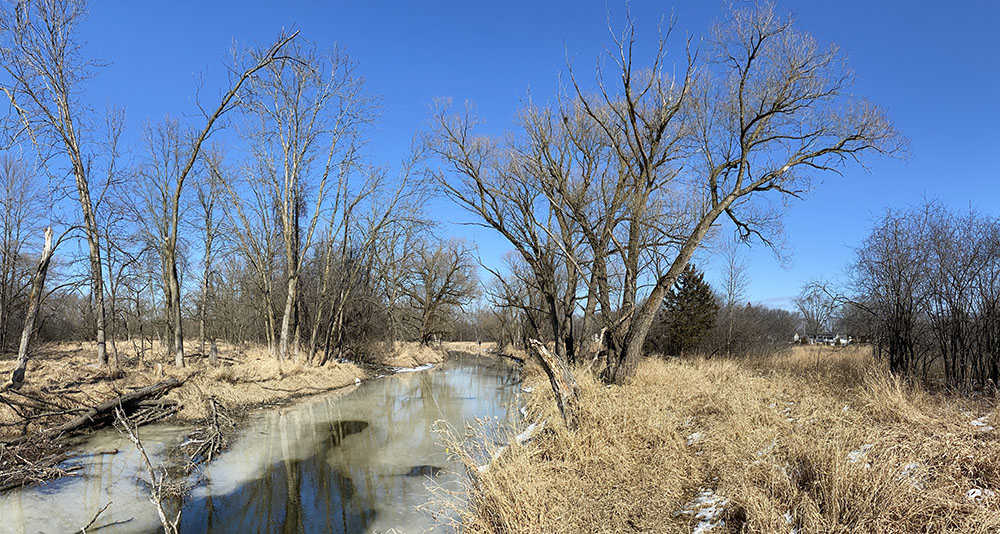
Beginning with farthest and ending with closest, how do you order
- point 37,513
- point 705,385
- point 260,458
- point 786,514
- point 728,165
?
point 728,165
point 705,385
point 260,458
point 37,513
point 786,514

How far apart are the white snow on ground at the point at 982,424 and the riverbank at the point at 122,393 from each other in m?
11.2

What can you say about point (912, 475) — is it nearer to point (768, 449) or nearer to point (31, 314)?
point (768, 449)

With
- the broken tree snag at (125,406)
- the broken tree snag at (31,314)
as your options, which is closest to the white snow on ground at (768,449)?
the broken tree snag at (125,406)

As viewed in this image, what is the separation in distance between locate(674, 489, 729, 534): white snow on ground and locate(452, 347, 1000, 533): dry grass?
33 millimetres

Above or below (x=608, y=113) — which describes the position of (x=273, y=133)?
above

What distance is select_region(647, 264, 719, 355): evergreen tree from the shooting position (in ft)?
75.9

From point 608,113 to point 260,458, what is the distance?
11809mm

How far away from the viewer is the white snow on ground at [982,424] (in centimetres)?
535

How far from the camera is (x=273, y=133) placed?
18500 millimetres

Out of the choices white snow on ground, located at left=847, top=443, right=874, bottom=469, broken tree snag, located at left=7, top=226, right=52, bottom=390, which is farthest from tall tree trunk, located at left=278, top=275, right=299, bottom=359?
white snow on ground, located at left=847, top=443, right=874, bottom=469

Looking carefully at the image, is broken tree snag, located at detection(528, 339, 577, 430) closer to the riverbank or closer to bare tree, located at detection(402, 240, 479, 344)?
the riverbank

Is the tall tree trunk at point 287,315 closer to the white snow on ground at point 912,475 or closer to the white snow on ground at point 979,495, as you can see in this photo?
the white snow on ground at point 912,475

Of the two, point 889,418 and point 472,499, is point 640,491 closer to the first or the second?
point 472,499

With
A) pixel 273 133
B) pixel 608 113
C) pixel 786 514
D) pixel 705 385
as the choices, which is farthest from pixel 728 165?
pixel 273 133
